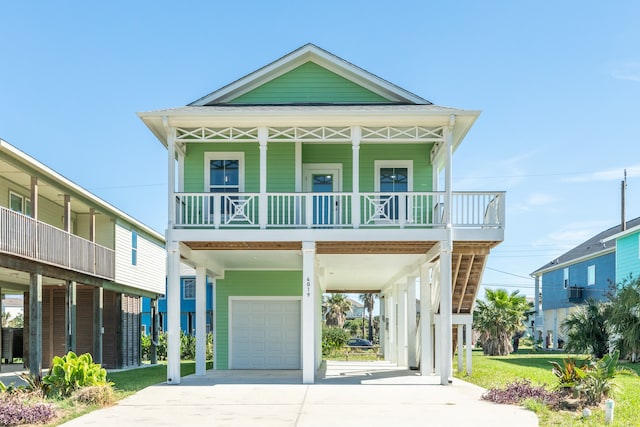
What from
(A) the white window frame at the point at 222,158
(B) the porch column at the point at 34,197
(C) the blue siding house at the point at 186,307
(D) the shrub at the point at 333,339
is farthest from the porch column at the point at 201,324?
(C) the blue siding house at the point at 186,307

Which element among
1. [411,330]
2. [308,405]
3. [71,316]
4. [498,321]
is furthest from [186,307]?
[308,405]

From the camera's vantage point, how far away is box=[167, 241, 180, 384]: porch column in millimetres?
17141

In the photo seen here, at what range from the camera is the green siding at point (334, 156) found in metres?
21.0

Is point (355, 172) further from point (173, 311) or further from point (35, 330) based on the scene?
point (35, 330)

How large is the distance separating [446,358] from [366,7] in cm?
808

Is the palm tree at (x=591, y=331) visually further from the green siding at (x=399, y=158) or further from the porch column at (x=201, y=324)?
the porch column at (x=201, y=324)

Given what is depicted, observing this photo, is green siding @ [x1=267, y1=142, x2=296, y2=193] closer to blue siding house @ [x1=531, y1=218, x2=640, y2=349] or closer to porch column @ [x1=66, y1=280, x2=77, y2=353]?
porch column @ [x1=66, y1=280, x2=77, y2=353]

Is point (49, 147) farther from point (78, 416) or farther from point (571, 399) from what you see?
point (571, 399)

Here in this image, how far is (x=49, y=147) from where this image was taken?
29422 millimetres

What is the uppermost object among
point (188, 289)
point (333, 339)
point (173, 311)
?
point (173, 311)

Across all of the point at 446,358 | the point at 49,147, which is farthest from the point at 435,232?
the point at 49,147

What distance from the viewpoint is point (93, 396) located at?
537 inches

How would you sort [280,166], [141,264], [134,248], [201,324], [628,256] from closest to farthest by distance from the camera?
1. [201,324]
2. [280,166]
3. [134,248]
4. [141,264]
5. [628,256]

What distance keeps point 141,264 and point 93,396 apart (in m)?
18.3
